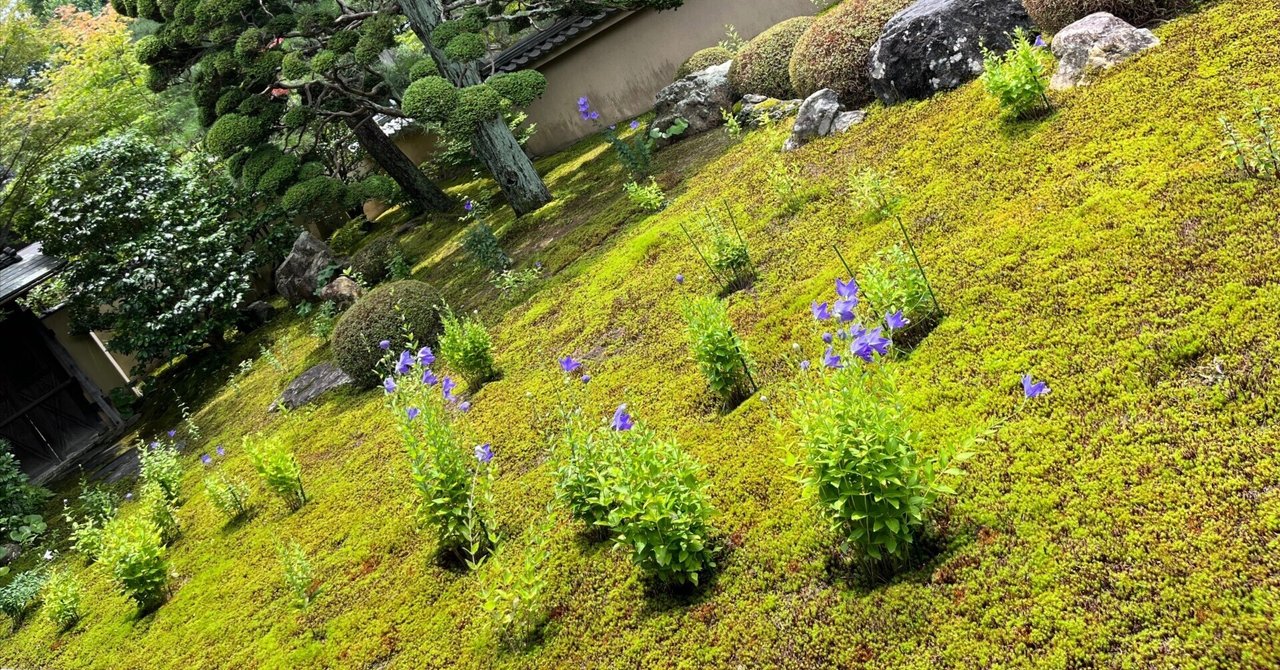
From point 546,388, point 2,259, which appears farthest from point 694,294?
point 2,259

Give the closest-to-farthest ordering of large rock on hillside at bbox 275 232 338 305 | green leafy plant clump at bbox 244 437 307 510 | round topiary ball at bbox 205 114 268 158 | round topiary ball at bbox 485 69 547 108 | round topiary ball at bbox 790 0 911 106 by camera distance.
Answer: green leafy plant clump at bbox 244 437 307 510 → round topiary ball at bbox 790 0 911 106 → round topiary ball at bbox 485 69 547 108 → round topiary ball at bbox 205 114 268 158 → large rock on hillside at bbox 275 232 338 305

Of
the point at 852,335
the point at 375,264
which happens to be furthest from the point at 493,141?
the point at 852,335

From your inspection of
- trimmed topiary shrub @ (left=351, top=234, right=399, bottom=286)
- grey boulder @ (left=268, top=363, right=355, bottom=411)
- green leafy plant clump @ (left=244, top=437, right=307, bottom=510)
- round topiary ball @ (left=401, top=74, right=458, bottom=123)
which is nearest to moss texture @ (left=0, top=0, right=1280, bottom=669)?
green leafy plant clump @ (left=244, top=437, right=307, bottom=510)

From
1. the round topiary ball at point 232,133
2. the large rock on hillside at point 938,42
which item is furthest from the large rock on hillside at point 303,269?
the large rock on hillside at point 938,42

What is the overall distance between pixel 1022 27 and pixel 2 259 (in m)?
16.3

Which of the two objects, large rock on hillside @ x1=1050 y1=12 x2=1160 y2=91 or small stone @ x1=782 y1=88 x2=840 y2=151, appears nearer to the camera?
large rock on hillside @ x1=1050 y1=12 x2=1160 y2=91

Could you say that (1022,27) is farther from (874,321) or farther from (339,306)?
(339,306)

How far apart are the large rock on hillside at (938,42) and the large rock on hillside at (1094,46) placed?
0.67 m

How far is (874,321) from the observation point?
12.3ft

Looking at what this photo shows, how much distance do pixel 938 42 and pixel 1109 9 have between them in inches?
48.4

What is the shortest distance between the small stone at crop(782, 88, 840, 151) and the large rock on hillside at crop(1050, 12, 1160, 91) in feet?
6.88

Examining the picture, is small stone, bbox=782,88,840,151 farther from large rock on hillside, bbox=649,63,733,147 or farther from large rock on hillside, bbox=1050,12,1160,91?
large rock on hillside, bbox=649,63,733,147

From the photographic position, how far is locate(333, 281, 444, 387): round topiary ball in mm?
7625

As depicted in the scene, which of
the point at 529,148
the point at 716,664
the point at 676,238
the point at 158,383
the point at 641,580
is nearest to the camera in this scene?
the point at 716,664
